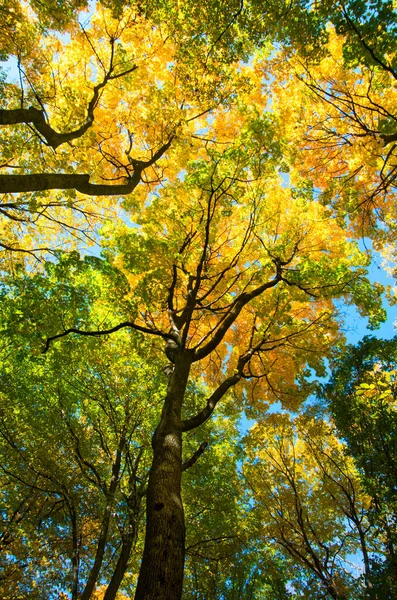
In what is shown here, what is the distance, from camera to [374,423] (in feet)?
21.5

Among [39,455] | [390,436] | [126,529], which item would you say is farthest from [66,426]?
[390,436]

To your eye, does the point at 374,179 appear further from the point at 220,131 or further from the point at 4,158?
the point at 4,158

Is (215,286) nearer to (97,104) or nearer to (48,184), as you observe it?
(48,184)

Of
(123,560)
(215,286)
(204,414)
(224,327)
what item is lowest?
(123,560)

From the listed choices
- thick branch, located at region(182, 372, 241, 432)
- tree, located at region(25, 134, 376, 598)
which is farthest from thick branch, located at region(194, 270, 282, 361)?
thick branch, located at region(182, 372, 241, 432)

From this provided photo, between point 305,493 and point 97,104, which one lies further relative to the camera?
point 305,493

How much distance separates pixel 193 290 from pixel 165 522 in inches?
158

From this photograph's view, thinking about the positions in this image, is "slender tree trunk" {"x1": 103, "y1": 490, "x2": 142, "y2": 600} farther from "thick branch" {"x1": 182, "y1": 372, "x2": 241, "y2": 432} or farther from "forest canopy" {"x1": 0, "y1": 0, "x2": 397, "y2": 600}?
"thick branch" {"x1": 182, "y1": 372, "x2": 241, "y2": 432}

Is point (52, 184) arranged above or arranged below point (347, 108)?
below

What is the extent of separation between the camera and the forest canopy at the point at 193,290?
17.0ft

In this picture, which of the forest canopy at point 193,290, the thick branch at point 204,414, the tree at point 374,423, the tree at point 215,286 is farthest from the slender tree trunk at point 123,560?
the tree at point 374,423

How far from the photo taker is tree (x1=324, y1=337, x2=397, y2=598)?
553 cm

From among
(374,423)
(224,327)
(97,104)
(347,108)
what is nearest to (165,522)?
(224,327)

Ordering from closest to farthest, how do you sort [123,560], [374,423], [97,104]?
[123,560], [374,423], [97,104]
